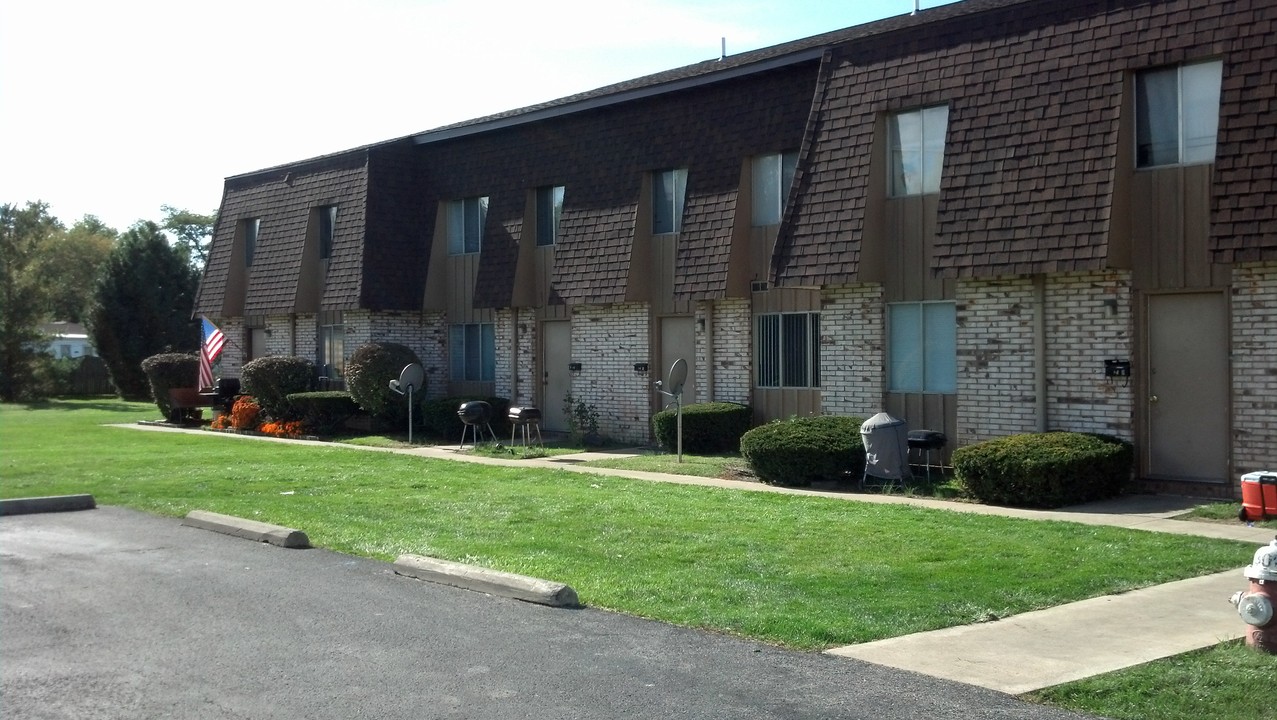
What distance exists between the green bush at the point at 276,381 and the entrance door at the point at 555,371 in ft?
20.3

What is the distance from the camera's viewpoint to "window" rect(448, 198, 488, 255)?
27000 millimetres

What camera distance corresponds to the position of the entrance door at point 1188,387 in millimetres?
14733

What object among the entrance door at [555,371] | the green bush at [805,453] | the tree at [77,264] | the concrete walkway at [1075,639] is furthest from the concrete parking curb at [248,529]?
the tree at [77,264]

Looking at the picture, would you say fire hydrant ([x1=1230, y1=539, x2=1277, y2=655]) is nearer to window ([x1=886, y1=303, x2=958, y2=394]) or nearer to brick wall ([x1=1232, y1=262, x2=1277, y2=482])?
brick wall ([x1=1232, y1=262, x2=1277, y2=482])

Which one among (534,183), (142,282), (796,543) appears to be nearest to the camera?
(796,543)

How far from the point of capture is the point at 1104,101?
1539 centimetres

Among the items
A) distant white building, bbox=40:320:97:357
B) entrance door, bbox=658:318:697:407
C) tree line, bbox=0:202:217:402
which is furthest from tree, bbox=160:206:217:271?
entrance door, bbox=658:318:697:407

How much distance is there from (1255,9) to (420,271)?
1833cm

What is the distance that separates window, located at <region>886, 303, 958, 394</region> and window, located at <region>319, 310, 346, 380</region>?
48.1ft

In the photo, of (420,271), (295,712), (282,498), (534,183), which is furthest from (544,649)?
(420,271)

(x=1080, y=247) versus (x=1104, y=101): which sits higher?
(x=1104, y=101)

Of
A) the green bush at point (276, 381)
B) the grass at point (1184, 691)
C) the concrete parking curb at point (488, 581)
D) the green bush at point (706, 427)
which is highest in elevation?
the green bush at point (276, 381)

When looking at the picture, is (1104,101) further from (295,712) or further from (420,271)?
(420,271)

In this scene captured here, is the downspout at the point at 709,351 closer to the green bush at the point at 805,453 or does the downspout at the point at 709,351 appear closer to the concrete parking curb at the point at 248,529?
the green bush at the point at 805,453
